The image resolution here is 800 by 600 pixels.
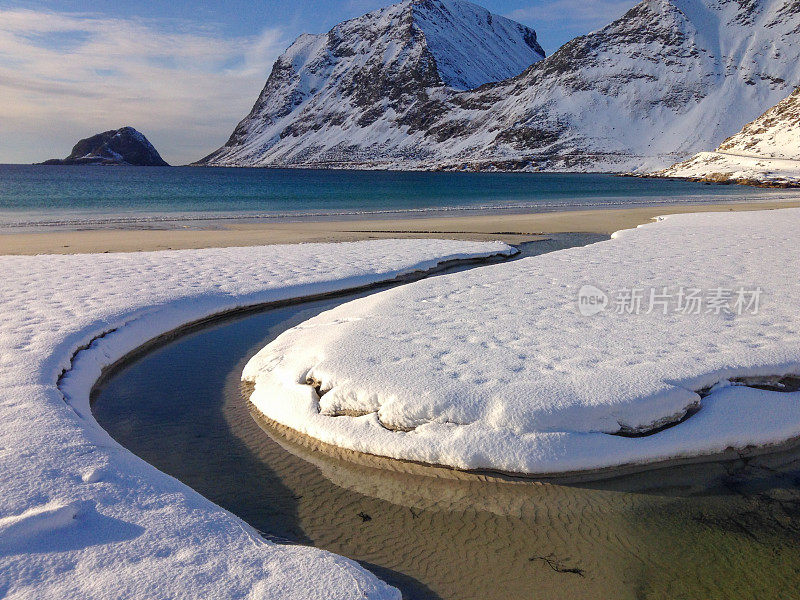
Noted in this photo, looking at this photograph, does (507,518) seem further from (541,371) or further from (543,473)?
(541,371)

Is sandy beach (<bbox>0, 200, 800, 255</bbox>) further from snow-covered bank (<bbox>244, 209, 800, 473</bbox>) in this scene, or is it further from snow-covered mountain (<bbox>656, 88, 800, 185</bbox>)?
snow-covered mountain (<bbox>656, 88, 800, 185</bbox>)

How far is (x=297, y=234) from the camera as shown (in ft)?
79.2

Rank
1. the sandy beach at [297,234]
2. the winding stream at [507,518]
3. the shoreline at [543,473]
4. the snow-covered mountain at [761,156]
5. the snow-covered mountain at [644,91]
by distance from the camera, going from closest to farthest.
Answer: the winding stream at [507,518] → the shoreline at [543,473] → the sandy beach at [297,234] → the snow-covered mountain at [761,156] → the snow-covered mountain at [644,91]

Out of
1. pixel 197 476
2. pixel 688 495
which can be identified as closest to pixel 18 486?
pixel 197 476

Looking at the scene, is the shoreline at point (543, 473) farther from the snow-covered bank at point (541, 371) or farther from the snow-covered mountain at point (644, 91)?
the snow-covered mountain at point (644, 91)

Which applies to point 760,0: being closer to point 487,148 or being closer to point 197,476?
point 487,148

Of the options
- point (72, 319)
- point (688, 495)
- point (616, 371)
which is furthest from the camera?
point (72, 319)

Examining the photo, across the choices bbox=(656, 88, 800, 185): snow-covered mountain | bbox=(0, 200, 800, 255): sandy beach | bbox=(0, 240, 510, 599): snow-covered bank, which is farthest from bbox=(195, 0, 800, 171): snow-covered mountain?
bbox=(0, 240, 510, 599): snow-covered bank

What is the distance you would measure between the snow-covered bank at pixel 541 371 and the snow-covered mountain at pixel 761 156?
217ft

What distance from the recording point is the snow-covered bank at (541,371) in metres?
5.56

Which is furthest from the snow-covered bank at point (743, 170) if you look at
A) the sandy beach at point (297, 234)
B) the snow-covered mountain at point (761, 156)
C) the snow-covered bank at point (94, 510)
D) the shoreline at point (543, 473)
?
the snow-covered bank at point (94, 510)

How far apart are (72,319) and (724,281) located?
11.6 m

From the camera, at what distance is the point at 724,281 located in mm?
10633

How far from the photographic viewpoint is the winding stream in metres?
4.00
